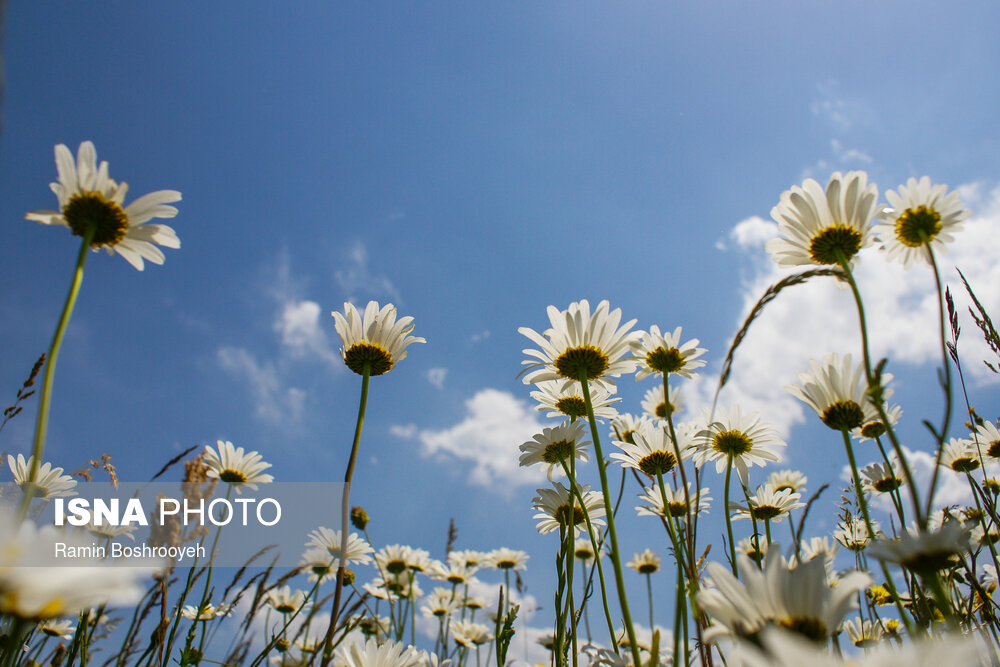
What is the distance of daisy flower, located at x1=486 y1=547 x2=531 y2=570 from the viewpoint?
535 centimetres

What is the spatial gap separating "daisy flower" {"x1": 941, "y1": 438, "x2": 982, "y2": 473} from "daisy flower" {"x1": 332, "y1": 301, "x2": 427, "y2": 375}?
3.44 metres

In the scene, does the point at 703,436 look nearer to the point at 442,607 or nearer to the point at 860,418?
the point at 860,418

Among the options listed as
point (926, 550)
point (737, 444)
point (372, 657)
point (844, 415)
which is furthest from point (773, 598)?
point (737, 444)

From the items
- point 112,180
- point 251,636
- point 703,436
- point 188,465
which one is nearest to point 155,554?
point 188,465

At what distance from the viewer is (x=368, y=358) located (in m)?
2.35

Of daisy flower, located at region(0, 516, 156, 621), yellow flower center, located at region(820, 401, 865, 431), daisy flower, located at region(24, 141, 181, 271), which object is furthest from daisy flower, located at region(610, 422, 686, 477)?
daisy flower, located at region(0, 516, 156, 621)

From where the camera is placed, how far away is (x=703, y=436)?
2340mm

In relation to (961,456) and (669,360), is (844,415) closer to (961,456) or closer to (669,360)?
(669,360)

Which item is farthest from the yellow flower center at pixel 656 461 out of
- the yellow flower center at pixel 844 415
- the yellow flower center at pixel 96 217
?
the yellow flower center at pixel 96 217

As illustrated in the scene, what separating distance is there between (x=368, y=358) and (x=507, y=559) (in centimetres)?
366

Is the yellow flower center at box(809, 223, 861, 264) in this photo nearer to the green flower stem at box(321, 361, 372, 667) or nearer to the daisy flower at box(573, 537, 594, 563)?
the green flower stem at box(321, 361, 372, 667)

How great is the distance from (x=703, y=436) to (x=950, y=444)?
102 inches

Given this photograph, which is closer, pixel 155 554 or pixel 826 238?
pixel 155 554

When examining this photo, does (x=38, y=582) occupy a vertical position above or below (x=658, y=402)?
below
